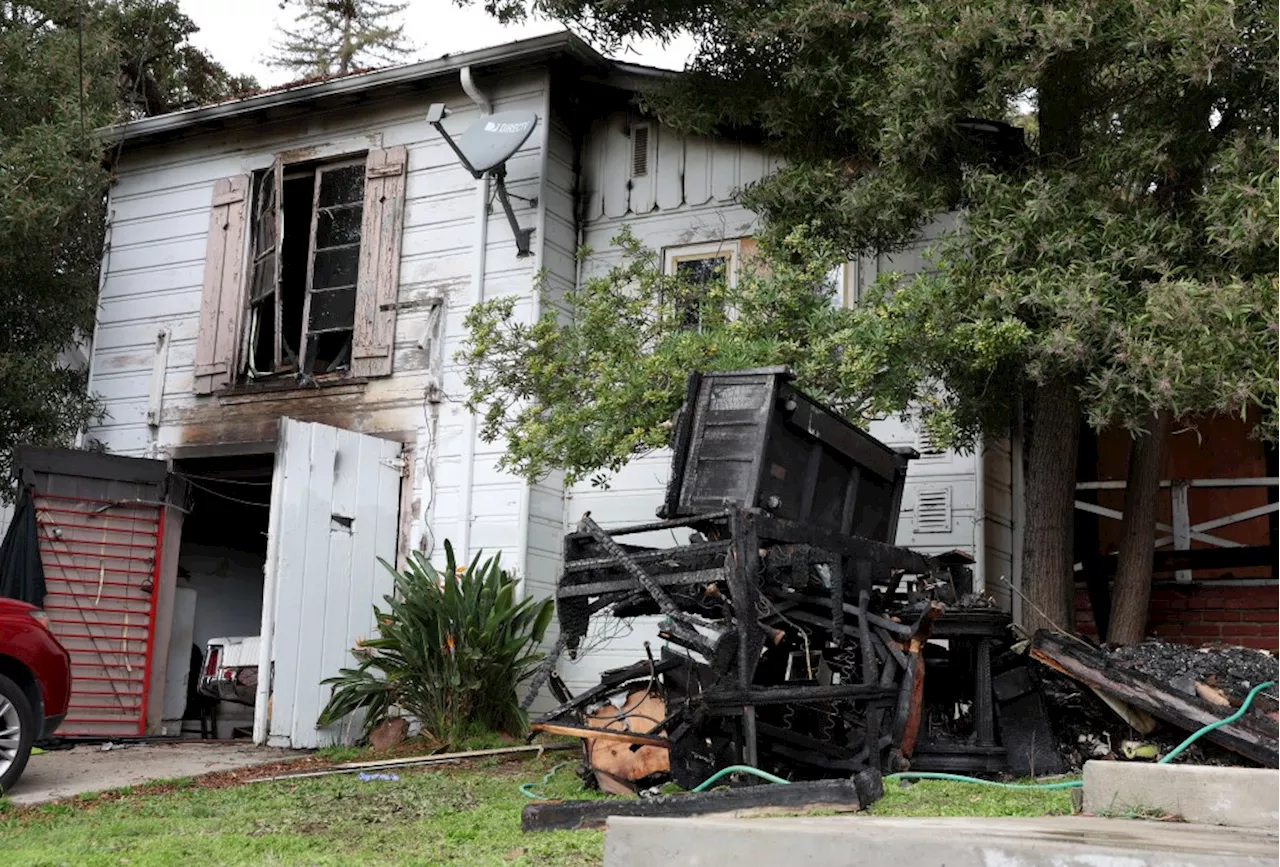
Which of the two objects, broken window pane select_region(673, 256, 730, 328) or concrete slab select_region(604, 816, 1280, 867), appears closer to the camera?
concrete slab select_region(604, 816, 1280, 867)

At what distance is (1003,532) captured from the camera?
10250 millimetres

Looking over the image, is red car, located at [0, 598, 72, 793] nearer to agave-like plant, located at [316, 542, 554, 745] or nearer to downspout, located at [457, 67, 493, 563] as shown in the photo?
agave-like plant, located at [316, 542, 554, 745]

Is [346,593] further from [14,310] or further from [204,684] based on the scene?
[14,310]

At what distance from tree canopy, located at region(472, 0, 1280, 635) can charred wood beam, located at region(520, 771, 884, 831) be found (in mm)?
2962

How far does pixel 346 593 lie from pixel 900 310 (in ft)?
17.4

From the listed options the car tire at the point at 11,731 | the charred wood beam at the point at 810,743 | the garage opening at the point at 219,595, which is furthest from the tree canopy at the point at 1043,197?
the garage opening at the point at 219,595

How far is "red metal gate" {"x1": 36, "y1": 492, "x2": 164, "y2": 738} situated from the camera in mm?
10648

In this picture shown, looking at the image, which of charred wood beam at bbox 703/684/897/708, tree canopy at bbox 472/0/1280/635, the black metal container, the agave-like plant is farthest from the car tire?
charred wood beam at bbox 703/684/897/708

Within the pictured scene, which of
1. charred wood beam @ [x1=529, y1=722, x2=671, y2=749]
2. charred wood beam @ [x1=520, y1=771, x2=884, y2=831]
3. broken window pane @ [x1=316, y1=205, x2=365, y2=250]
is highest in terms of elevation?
broken window pane @ [x1=316, y1=205, x2=365, y2=250]

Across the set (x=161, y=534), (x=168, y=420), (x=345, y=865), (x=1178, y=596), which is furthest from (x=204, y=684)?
(x=1178, y=596)

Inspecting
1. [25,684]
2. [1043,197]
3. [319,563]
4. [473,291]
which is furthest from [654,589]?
[473,291]

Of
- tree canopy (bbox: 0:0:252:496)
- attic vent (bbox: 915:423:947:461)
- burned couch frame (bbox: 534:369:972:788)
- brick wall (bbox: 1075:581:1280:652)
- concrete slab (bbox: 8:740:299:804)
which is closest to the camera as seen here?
burned couch frame (bbox: 534:369:972:788)

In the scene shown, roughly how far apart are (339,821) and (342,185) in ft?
24.9

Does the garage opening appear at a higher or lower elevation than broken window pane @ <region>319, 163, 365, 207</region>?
lower
